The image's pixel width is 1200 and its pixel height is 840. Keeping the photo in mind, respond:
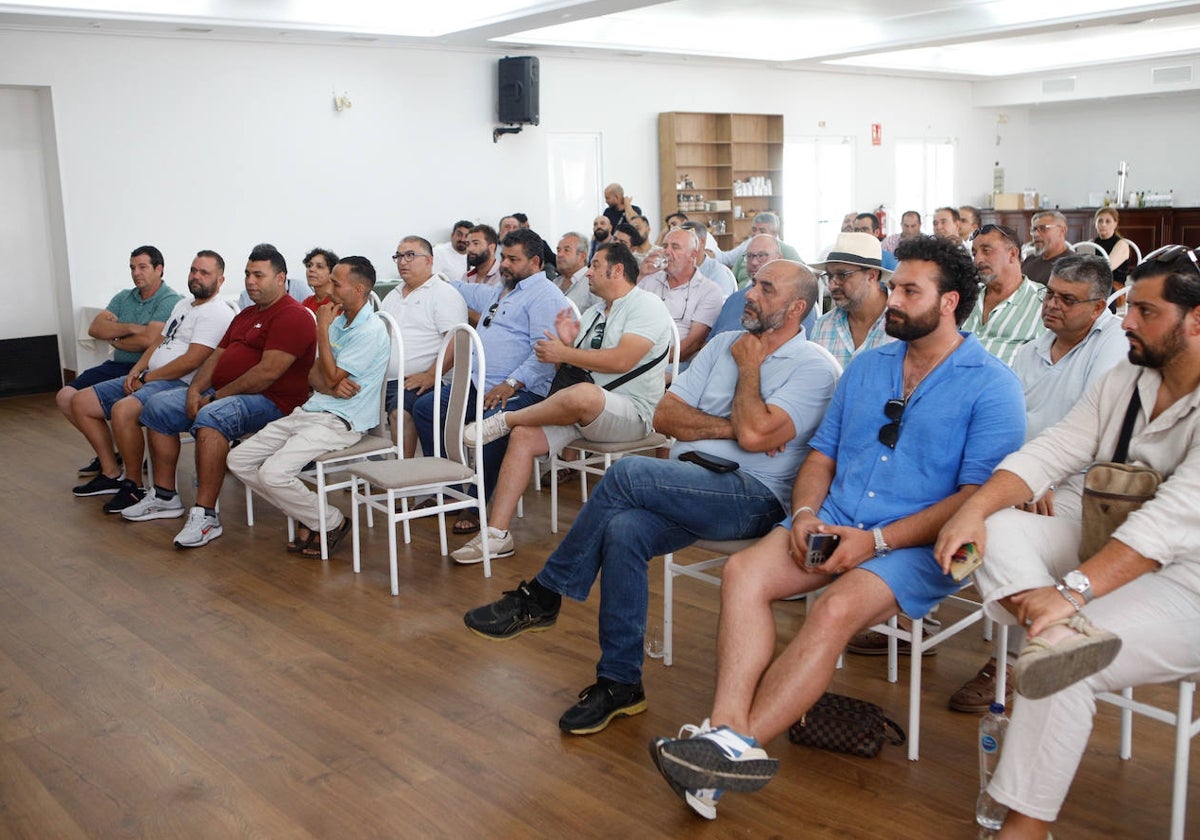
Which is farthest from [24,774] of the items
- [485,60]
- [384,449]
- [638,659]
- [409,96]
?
[485,60]

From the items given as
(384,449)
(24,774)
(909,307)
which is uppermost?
(909,307)

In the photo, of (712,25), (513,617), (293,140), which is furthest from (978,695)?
(712,25)

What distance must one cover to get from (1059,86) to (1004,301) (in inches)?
549

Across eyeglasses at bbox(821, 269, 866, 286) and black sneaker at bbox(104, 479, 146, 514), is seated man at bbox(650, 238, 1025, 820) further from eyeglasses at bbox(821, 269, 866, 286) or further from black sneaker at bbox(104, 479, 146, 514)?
black sneaker at bbox(104, 479, 146, 514)

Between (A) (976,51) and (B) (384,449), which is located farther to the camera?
(A) (976,51)

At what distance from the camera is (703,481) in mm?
2895

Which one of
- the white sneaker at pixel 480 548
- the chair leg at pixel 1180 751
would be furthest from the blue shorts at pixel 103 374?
the chair leg at pixel 1180 751

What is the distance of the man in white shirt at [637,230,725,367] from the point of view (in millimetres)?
5387

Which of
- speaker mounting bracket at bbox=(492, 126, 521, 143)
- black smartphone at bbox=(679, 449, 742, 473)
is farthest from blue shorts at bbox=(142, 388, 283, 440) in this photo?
speaker mounting bracket at bbox=(492, 126, 521, 143)

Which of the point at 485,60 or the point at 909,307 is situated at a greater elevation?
the point at 485,60

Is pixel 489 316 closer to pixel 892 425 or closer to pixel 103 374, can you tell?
pixel 103 374

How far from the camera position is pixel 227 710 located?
3.04 meters

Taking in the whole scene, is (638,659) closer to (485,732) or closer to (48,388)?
(485,732)

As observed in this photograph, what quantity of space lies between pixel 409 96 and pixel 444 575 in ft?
24.7
